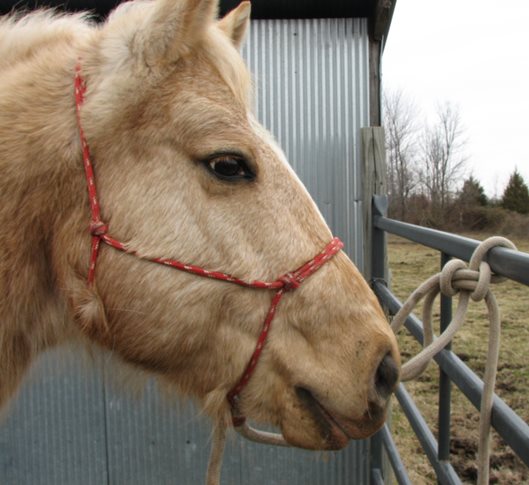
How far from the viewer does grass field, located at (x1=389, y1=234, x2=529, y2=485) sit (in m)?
4.16

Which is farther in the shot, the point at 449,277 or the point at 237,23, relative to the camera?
the point at 237,23

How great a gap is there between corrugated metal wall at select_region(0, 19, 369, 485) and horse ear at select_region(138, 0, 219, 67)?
221 centimetres

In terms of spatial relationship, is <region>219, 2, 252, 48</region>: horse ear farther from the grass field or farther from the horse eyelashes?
the grass field

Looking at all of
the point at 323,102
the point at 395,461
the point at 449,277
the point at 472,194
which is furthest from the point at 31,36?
the point at 472,194

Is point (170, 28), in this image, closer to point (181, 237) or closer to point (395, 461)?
point (181, 237)

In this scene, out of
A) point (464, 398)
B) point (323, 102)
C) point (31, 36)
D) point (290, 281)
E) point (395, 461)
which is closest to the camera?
point (290, 281)

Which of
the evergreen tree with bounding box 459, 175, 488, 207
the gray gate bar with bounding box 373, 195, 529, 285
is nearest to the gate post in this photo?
the gray gate bar with bounding box 373, 195, 529, 285

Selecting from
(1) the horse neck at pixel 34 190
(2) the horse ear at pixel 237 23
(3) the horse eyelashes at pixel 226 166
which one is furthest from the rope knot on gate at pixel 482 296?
(2) the horse ear at pixel 237 23

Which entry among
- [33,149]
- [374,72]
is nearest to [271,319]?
[33,149]

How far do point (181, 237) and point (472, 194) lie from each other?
30.1m

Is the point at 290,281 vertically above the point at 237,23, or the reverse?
the point at 237,23

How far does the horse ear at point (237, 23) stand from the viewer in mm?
2033

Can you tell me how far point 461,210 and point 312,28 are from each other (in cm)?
2423

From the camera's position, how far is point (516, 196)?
28.4m
